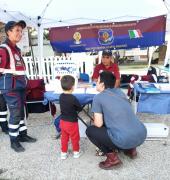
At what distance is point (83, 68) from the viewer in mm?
10148

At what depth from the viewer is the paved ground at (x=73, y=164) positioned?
129 inches

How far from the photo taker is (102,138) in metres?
3.28

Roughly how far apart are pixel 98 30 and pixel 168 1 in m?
1.55

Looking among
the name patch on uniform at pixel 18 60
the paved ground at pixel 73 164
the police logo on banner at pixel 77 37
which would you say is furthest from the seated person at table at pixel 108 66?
the name patch on uniform at pixel 18 60

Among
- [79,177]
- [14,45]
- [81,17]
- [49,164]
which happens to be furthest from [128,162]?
[81,17]

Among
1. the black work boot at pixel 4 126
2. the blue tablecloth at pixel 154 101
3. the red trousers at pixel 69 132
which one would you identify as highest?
the blue tablecloth at pixel 154 101

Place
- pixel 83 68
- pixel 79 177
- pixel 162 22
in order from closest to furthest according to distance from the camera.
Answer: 1. pixel 79 177
2. pixel 162 22
3. pixel 83 68

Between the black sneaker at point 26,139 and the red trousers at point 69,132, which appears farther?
the black sneaker at point 26,139

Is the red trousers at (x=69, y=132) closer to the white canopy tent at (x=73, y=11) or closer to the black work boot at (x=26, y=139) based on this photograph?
the black work boot at (x=26, y=139)

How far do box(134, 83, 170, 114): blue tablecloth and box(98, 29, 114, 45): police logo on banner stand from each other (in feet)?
7.33

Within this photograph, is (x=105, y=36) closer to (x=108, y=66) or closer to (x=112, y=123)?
(x=108, y=66)

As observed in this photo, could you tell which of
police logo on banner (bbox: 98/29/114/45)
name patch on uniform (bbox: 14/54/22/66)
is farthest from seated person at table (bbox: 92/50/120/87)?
name patch on uniform (bbox: 14/54/22/66)

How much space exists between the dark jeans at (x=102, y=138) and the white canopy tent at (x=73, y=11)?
9.44ft

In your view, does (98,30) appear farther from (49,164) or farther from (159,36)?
(49,164)
